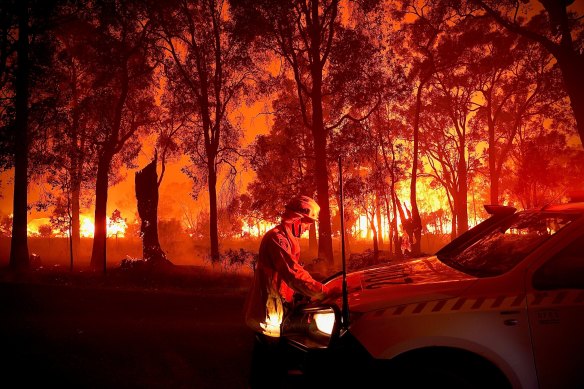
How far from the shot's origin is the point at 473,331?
277 cm

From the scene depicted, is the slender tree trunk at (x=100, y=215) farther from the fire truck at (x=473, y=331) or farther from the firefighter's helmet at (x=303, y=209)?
the fire truck at (x=473, y=331)

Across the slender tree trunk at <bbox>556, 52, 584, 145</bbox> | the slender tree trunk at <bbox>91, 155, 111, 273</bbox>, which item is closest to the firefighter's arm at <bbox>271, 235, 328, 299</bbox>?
the slender tree trunk at <bbox>556, 52, 584, 145</bbox>

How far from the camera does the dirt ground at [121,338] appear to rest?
4.90 metres

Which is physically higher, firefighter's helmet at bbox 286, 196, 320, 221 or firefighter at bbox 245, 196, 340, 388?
firefighter's helmet at bbox 286, 196, 320, 221

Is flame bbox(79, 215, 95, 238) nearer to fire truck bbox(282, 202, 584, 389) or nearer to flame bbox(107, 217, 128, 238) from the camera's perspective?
flame bbox(107, 217, 128, 238)

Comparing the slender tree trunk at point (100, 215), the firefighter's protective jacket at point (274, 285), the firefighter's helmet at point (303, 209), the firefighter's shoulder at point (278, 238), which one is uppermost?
the slender tree trunk at point (100, 215)

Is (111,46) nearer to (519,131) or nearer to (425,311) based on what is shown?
(425,311)

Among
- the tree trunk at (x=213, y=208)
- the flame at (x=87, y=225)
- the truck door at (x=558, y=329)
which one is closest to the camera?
the truck door at (x=558, y=329)

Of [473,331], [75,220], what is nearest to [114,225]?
[75,220]

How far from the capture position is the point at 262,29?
18719 millimetres

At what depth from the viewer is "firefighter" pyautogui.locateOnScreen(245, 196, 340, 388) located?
140 inches

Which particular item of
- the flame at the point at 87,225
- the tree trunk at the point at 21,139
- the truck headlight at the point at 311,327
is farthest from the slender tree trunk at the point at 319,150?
the flame at the point at 87,225

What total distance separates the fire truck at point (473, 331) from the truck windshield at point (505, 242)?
36cm

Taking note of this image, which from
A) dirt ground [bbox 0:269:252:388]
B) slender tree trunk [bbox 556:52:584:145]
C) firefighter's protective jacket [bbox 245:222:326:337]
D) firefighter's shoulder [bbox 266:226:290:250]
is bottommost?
dirt ground [bbox 0:269:252:388]
